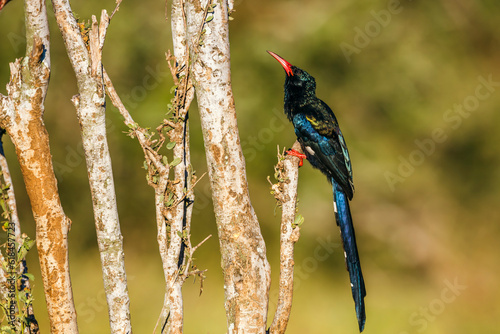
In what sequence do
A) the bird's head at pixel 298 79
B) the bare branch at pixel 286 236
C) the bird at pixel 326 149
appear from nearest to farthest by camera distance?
the bare branch at pixel 286 236 → the bird at pixel 326 149 → the bird's head at pixel 298 79

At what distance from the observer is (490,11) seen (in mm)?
7430

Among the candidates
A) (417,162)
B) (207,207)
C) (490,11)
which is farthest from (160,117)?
(490,11)

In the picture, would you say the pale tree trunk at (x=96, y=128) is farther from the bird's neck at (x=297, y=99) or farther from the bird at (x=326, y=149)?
the bird's neck at (x=297, y=99)

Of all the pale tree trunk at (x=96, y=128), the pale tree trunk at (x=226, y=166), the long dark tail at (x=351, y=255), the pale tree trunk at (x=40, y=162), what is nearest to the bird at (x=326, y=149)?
the long dark tail at (x=351, y=255)

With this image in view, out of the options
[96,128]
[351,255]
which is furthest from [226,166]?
[351,255]

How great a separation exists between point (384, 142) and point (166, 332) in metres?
4.75

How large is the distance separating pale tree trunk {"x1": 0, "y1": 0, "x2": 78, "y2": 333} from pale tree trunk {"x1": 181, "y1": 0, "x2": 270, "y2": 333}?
2.87 ft

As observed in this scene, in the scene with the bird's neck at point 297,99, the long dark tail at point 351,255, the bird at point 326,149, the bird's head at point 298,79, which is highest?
the bird's head at point 298,79

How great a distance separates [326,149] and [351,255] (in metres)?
0.91

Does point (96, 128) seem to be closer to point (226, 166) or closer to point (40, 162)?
point (40, 162)

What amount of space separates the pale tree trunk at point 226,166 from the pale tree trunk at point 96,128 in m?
0.53

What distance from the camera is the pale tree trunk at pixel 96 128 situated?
2859mm

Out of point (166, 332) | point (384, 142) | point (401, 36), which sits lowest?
point (166, 332)

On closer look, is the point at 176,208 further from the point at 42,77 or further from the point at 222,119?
the point at 42,77
